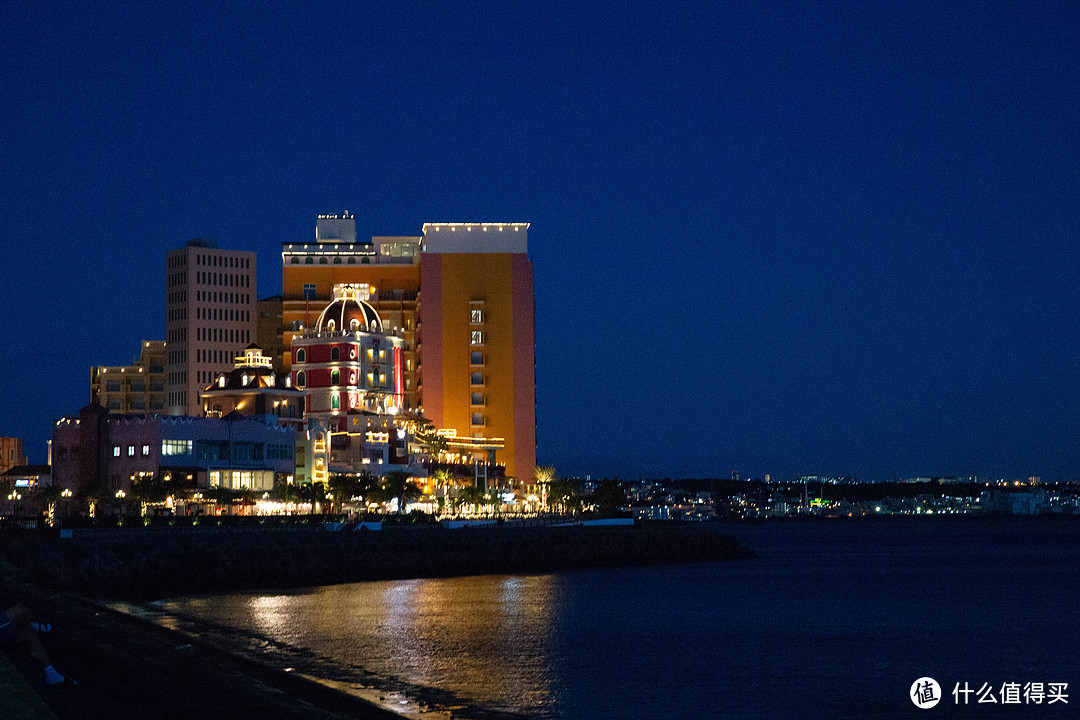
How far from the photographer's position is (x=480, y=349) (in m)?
186

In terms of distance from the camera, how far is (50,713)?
22.3 meters

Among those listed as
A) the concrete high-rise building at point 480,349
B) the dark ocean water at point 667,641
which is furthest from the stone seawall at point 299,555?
the concrete high-rise building at point 480,349

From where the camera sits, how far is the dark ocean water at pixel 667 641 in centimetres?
3600

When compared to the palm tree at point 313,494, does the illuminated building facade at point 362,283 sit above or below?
above

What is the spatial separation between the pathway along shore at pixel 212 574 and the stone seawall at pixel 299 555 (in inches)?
4.1

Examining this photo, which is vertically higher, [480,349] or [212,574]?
[480,349]

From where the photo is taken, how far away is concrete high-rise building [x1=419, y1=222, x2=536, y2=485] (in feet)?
609

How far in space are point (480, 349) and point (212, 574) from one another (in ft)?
377

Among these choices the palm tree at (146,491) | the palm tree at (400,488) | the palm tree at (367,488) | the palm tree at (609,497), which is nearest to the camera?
the palm tree at (146,491)

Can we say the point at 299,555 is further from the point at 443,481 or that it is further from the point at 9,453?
the point at 9,453

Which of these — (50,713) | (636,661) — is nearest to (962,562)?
(636,661)

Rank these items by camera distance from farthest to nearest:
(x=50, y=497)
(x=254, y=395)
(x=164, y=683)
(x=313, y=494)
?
(x=254, y=395) → (x=313, y=494) → (x=50, y=497) → (x=164, y=683)

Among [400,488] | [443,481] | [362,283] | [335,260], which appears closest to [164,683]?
[400,488]

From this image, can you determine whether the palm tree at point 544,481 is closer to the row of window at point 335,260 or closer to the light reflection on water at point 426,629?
the row of window at point 335,260
